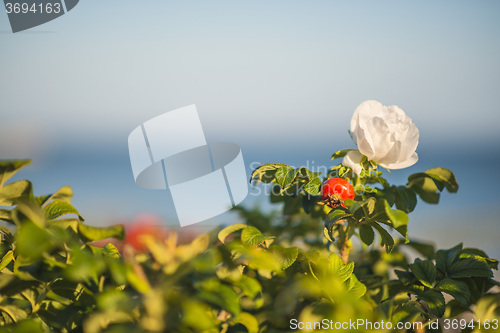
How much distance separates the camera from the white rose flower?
0.97 m

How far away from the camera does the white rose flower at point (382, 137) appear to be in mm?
966

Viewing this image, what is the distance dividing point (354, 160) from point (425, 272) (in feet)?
0.95

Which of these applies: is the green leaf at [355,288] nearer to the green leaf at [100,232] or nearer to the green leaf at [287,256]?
the green leaf at [287,256]

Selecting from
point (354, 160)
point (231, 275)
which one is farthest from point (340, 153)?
point (231, 275)

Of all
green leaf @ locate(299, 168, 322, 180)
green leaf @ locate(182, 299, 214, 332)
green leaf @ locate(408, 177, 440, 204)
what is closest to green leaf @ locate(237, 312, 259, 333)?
green leaf @ locate(182, 299, 214, 332)

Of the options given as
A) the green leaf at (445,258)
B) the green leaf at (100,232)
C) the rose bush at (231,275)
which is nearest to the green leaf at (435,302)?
the rose bush at (231,275)

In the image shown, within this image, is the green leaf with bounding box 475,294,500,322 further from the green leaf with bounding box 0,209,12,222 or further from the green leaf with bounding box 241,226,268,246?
the green leaf with bounding box 0,209,12,222

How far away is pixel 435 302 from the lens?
753mm

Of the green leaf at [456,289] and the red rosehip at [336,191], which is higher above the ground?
the red rosehip at [336,191]

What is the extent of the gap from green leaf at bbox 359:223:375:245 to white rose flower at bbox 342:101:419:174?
0.16m

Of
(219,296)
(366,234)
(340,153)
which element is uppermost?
(219,296)

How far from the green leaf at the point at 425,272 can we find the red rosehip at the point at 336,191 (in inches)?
7.7

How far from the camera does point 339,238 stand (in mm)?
1036

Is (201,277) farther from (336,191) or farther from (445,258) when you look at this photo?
(445,258)
